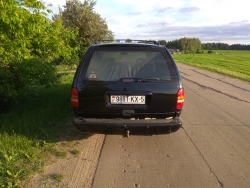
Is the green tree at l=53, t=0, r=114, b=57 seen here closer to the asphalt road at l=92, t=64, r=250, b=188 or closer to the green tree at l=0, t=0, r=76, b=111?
the green tree at l=0, t=0, r=76, b=111

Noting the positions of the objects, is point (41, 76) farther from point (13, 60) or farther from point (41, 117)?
point (41, 117)

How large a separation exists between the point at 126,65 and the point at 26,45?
312cm

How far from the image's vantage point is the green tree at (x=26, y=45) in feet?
17.4

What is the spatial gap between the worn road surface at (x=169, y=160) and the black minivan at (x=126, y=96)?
0.45 m

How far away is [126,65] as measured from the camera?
4.09m

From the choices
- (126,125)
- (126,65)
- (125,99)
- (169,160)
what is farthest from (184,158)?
(126,65)

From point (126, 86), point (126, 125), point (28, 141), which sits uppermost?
point (126, 86)

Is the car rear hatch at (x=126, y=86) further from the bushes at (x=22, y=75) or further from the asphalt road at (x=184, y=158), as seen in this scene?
the bushes at (x=22, y=75)

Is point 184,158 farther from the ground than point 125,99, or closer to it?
closer to it

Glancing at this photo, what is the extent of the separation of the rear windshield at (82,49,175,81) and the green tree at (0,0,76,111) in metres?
2.24

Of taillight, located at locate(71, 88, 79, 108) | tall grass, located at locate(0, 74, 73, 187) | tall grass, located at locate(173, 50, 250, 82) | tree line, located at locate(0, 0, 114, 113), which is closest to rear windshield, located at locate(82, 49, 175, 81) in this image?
taillight, located at locate(71, 88, 79, 108)

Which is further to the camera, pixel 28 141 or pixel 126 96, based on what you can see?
pixel 28 141

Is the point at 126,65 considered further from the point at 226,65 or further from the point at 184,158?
the point at 226,65

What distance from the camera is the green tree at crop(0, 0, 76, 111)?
A: 530 cm
